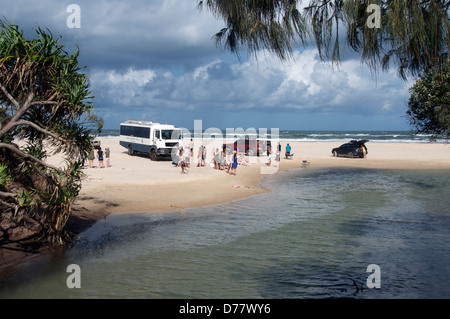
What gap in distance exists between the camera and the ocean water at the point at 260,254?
833 centimetres

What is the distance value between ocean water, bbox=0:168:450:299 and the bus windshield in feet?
47.3

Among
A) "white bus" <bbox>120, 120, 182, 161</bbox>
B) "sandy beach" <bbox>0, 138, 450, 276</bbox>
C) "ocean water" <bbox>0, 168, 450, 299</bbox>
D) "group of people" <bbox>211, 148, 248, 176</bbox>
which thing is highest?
"white bus" <bbox>120, 120, 182, 161</bbox>

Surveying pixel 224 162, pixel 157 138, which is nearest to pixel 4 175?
pixel 224 162

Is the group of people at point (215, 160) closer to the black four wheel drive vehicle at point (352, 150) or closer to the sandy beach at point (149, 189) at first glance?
the sandy beach at point (149, 189)

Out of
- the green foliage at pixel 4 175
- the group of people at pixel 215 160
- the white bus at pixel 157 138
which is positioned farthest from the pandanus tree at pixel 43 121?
the white bus at pixel 157 138

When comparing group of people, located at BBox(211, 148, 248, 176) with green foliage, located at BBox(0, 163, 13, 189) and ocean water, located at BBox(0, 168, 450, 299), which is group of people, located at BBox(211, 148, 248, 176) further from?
green foliage, located at BBox(0, 163, 13, 189)

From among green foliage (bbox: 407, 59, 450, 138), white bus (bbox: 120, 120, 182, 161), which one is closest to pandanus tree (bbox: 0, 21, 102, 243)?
green foliage (bbox: 407, 59, 450, 138)

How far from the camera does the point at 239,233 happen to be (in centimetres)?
1261

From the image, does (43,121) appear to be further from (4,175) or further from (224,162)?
(224,162)

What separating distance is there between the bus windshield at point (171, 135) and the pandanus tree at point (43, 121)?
68.8ft

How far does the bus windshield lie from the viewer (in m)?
31.0

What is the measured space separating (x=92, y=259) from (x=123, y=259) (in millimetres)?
757

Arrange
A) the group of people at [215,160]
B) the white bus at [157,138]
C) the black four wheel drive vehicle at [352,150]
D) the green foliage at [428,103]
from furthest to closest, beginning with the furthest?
the black four wheel drive vehicle at [352,150] → the white bus at [157,138] → the group of people at [215,160] → the green foliage at [428,103]
